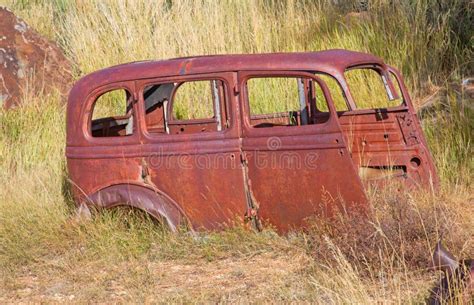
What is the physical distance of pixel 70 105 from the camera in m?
6.57

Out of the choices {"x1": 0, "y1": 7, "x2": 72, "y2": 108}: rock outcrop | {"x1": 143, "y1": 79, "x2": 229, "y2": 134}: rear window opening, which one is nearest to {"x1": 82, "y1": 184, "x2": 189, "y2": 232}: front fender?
{"x1": 143, "y1": 79, "x2": 229, "y2": 134}: rear window opening

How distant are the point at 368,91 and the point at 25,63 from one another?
4898mm

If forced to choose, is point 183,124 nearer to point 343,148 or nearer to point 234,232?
point 234,232

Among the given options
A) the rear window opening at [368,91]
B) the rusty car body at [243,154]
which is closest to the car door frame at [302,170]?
the rusty car body at [243,154]

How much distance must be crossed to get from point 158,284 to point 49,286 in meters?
0.84

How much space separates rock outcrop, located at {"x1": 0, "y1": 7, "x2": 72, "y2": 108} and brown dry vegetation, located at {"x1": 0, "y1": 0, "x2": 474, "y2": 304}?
283 mm

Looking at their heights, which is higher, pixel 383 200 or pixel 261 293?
pixel 383 200

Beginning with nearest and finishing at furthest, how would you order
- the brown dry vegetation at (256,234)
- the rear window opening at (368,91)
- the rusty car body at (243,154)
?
1. the brown dry vegetation at (256,234)
2. the rusty car body at (243,154)
3. the rear window opening at (368,91)

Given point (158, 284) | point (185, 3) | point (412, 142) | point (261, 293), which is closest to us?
point (261, 293)

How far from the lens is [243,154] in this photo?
19.3 feet

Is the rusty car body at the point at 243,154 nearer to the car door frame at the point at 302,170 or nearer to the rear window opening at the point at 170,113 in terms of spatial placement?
the car door frame at the point at 302,170

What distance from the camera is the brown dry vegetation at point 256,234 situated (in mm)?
5207

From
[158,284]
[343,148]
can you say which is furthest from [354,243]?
[158,284]

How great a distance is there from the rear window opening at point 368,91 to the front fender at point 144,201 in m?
3.57
